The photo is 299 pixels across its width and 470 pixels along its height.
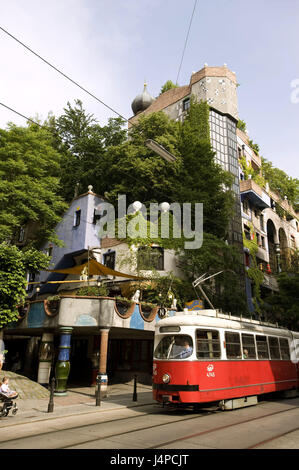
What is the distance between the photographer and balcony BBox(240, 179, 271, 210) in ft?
118

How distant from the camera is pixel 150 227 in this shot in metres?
27.5

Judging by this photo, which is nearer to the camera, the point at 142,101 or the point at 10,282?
the point at 10,282

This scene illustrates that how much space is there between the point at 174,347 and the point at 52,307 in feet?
29.9

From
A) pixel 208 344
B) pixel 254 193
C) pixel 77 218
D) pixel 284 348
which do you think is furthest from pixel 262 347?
pixel 254 193

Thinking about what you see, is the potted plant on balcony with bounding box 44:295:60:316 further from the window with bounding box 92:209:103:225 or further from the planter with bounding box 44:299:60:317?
the window with bounding box 92:209:103:225

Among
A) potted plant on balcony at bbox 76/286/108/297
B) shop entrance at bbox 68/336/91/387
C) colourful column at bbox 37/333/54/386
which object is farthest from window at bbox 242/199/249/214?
colourful column at bbox 37/333/54/386

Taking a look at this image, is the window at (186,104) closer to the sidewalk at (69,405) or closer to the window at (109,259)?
the window at (109,259)

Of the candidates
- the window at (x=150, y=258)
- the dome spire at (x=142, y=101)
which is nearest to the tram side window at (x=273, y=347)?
the window at (x=150, y=258)

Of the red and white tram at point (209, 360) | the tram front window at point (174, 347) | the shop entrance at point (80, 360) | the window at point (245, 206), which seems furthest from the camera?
the window at point (245, 206)

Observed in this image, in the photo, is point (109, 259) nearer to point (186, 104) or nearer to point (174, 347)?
point (174, 347)

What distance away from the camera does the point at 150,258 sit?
26.1 m

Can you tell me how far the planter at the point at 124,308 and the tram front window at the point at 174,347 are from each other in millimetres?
6276

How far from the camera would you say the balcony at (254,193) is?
36031 mm

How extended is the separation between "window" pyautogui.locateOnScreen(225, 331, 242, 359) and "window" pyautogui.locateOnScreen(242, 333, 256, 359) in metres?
0.45
